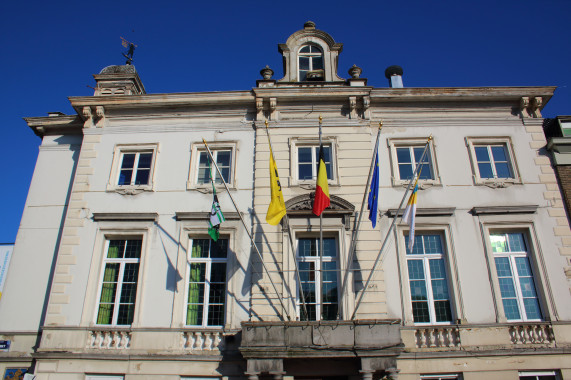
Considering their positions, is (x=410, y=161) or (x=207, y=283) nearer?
(x=207, y=283)

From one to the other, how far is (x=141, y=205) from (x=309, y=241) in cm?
508

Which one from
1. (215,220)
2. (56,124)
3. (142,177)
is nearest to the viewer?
(215,220)

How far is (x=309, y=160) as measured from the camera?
13.2 meters

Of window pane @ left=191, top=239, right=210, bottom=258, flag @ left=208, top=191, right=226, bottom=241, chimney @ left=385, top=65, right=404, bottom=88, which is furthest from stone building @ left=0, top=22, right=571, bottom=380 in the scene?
chimney @ left=385, top=65, right=404, bottom=88

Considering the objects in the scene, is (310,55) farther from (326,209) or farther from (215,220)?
(215,220)

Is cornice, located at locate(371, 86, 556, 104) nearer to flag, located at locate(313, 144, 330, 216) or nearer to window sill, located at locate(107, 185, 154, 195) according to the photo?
flag, located at locate(313, 144, 330, 216)

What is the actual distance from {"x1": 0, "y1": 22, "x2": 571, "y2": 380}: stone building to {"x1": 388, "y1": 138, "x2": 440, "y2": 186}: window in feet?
0.21

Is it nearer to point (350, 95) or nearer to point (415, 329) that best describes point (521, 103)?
point (350, 95)

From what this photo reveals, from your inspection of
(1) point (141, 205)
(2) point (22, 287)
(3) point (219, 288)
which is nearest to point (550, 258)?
(3) point (219, 288)

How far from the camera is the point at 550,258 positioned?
38.0 feet

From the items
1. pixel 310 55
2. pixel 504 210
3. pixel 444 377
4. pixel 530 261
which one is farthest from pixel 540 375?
Answer: pixel 310 55

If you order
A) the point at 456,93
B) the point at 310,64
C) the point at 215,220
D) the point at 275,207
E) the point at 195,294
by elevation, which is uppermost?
the point at 310,64

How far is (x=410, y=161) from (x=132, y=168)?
28.5ft

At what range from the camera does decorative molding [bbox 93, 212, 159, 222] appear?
486 inches
